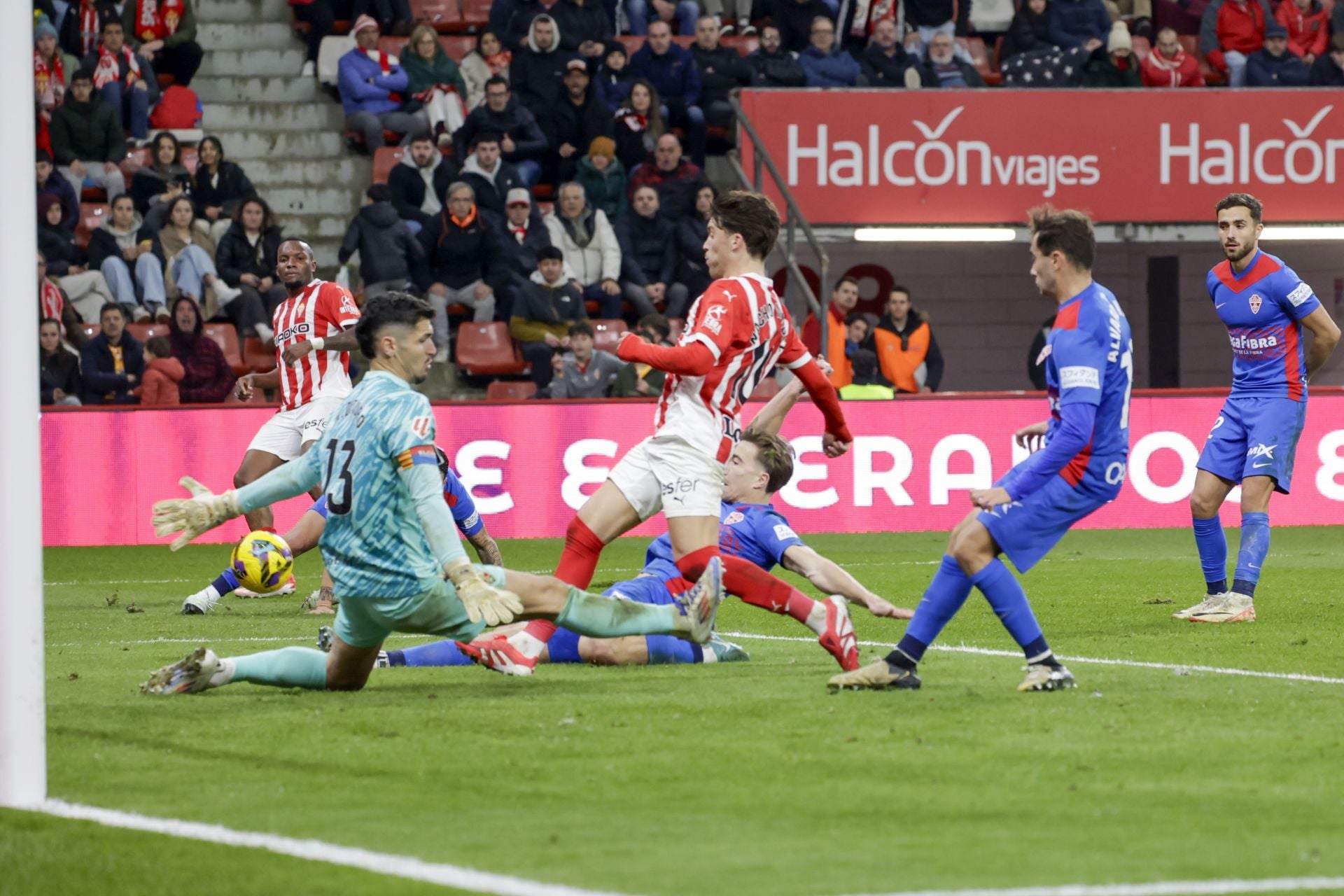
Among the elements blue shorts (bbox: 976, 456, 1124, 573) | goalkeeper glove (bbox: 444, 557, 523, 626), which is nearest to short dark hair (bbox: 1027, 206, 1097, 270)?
blue shorts (bbox: 976, 456, 1124, 573)

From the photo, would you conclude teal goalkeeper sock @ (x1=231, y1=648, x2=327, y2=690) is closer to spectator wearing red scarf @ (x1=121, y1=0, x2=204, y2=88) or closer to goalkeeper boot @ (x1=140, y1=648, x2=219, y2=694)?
goalkeeper boot @ (x1=140, y1=648, x2=219, y2=694)

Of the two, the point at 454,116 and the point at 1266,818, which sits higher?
the point at 454,116

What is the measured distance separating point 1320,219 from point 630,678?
1585 centimetres

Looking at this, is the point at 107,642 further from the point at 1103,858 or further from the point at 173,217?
the point at 173,217

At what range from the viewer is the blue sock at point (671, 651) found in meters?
8.54

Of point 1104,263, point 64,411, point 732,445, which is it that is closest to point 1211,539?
point 732,445

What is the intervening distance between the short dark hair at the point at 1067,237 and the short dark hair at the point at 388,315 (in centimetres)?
230

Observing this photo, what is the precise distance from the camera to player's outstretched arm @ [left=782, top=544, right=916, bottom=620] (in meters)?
8.59

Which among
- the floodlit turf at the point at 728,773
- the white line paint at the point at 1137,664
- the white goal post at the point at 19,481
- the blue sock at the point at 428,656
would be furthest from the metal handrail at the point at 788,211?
the white goal post at the point at 19,481

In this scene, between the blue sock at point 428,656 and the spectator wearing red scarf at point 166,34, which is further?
the spectator wearing red scarf at point 166,34

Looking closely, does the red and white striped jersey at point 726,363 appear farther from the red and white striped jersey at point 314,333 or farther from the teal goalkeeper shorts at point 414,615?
the red and white striped jersey at point 314,333

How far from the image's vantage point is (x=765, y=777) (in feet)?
18.4

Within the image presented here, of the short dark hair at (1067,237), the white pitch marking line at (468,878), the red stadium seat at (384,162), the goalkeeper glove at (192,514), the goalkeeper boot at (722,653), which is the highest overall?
the short dark hair at (1067,237)

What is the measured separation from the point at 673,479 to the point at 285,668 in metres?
1.64
